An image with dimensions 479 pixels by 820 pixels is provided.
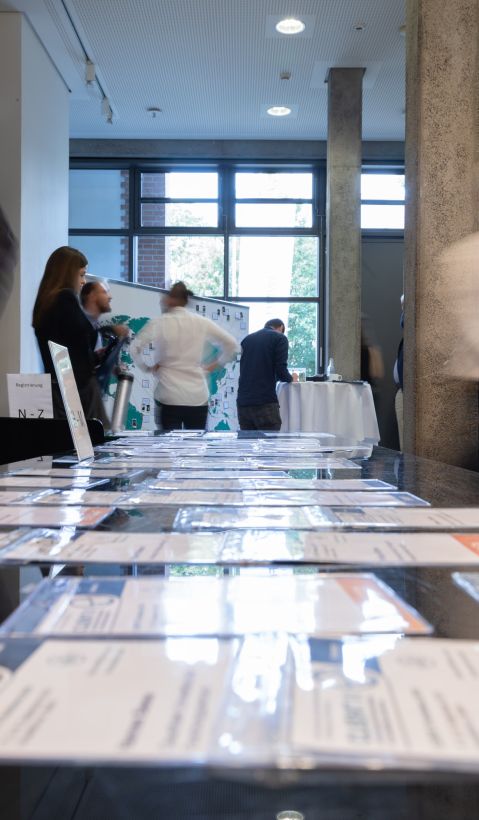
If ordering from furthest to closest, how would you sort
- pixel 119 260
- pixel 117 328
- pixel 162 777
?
1. pixel 119 260
2. pixel 117 328
3. pixel 162 777

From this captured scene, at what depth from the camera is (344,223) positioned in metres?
6.34

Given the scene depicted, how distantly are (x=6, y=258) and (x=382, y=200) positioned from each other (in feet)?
16.5

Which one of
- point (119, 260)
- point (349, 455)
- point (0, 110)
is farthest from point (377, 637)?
point (119, 260)

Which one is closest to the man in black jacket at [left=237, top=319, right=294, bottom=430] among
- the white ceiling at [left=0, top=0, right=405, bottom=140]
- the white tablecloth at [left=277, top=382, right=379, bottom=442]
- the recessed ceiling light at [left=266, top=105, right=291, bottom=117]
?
the white tablecloth at [left=277, top=382, right=379, bottom=442]

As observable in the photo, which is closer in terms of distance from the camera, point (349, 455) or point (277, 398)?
point (349, 455)

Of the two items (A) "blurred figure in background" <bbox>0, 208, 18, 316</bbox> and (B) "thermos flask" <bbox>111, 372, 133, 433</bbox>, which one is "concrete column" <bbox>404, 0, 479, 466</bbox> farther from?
(A) "blurred figure in background" <bbox>0, 208, 18, 316</bbox>

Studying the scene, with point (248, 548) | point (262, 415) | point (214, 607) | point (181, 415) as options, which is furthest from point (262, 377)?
point (214, 607)

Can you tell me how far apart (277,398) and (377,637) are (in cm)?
497

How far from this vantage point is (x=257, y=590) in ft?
1.36

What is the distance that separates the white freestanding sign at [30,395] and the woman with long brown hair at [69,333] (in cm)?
27

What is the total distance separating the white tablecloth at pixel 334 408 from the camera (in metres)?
5.04

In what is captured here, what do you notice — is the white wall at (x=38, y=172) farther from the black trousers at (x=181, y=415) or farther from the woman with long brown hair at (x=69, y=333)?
the woman with long brown hair at (x=69, y=333)

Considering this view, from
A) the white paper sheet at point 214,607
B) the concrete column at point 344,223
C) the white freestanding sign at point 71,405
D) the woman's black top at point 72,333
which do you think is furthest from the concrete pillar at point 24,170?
the white paper sheet at point 214,607

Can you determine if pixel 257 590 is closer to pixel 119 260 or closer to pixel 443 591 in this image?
pixel 443 591
